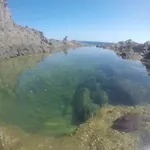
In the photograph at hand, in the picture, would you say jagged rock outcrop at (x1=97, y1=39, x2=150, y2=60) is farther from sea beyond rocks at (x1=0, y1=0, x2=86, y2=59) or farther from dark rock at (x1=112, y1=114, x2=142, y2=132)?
dark rock at (x1=112, y1=114, x2=142, y2=132)

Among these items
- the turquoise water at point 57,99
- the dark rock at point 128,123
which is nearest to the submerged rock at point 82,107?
the turquoise water at point 57,99

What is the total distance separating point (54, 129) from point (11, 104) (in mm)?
10863

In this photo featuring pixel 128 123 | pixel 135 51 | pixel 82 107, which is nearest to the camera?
pixel 128 123

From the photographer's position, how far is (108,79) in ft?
177

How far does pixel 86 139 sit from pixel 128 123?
19.7ft

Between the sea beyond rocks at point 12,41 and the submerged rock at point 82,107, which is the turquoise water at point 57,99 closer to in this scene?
the submerged rock at point 82,107

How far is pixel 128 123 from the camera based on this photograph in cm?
2673

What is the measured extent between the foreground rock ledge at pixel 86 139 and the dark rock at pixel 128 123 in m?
0.48

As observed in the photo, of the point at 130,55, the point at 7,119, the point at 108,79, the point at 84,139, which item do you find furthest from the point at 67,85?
the point at 130,55

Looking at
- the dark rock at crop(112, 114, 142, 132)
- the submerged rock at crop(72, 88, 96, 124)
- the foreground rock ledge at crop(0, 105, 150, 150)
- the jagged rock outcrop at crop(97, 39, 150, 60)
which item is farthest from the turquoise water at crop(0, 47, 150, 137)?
the jagged rock outcrop at crop(97, 39, 150, 60)

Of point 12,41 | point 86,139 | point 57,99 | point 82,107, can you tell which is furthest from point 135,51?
point 86,139

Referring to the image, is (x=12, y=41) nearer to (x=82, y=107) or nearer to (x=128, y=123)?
(x=82, y=107)

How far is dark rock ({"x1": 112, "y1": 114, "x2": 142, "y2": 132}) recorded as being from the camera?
1017 inches

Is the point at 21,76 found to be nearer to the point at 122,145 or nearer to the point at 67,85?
the point at 67,85
